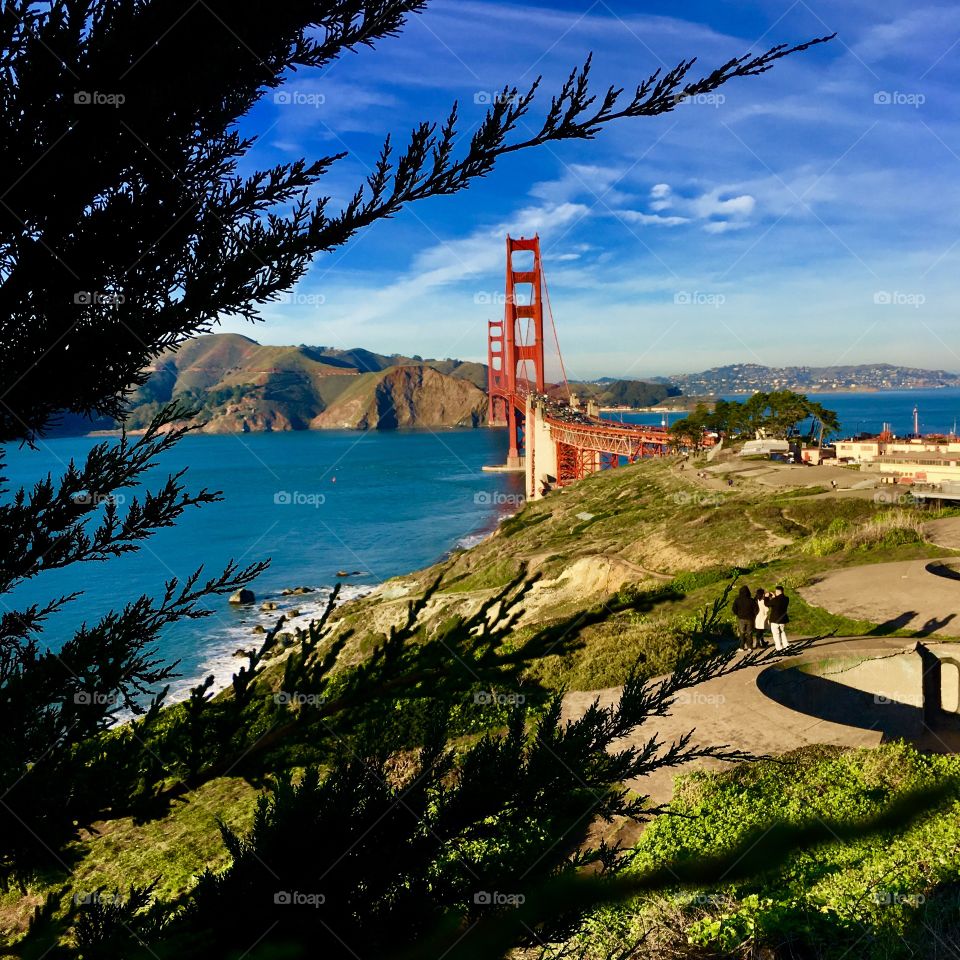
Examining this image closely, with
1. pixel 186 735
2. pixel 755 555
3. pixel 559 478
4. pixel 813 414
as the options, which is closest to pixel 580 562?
pixel 755 555

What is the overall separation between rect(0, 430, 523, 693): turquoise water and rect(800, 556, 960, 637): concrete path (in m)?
11.9

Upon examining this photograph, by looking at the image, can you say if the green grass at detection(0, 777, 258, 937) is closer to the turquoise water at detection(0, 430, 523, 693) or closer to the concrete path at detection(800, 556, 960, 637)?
the turquoise water at detection(0, 430, 523, 693)

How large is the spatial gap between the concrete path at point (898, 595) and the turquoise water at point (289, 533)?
1185 cm

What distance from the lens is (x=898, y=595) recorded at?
1210cm

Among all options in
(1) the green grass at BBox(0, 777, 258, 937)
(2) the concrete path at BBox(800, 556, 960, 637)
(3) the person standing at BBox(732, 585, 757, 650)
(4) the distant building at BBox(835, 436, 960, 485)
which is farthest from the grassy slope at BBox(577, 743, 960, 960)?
(4) the distant building at BBox(835, 436, 960, 485)

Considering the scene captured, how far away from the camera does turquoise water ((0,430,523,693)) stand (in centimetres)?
3353

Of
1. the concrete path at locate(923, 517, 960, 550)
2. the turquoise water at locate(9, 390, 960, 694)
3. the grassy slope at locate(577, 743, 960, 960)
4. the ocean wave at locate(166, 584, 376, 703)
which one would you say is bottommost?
the ocean wave at locate(166, 584, 376, 703)

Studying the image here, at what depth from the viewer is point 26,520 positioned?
2.94 meters

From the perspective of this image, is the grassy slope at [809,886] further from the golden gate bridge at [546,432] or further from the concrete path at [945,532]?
the golden gate bridge at [546,432]

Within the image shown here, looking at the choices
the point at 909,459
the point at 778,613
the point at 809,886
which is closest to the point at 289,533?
the point at 909,459

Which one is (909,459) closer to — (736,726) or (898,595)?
(898,595)

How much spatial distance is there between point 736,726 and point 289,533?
161 ft

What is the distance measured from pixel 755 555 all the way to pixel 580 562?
14.2ft

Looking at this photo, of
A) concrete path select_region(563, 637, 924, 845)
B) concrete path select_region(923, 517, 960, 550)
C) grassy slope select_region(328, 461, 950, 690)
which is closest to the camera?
concrete path select_region(563, 637, 924, 845)
